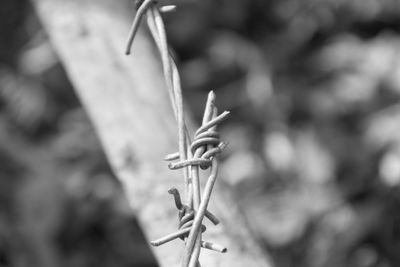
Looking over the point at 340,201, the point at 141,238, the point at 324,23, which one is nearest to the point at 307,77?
the point at 324,23

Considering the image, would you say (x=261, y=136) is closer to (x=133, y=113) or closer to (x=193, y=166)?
(x=133, y=113)

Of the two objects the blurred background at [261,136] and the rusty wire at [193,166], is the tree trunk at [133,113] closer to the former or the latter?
the rusty wire at [193,166]

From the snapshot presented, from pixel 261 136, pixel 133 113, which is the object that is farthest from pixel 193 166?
pixel 261 136

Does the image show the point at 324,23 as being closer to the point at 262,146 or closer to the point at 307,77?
the point at 307,77

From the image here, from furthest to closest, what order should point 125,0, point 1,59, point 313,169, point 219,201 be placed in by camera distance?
point 1,59 < point 313,169 < point 125,0 < point 219,201

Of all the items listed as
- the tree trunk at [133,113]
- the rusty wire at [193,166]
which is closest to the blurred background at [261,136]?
the tree trunk at [133,113]

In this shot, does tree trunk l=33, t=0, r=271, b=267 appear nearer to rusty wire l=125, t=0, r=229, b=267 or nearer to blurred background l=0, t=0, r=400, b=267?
rusty wire l=125, t=0, r=229, b=267

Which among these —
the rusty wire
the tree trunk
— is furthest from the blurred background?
the rusty wire

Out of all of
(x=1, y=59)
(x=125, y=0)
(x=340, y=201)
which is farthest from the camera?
(x=1, y=59)
